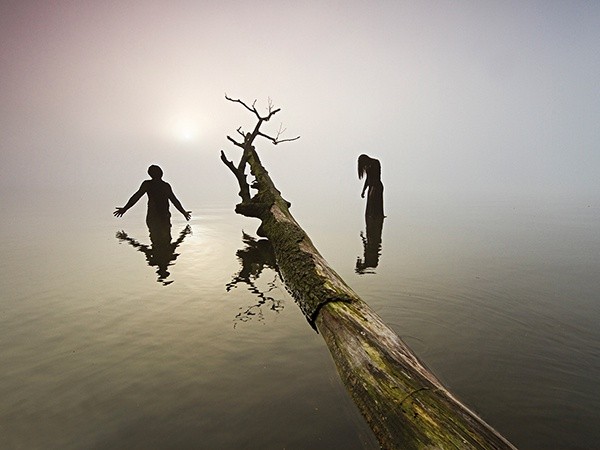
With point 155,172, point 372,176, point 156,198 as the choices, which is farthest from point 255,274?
point 372,176

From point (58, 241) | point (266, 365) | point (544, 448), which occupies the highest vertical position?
point (58, 241)

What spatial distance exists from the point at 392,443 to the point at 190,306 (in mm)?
4284

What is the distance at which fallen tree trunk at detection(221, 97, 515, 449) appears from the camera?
1.48 metres

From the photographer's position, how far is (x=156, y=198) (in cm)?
1290

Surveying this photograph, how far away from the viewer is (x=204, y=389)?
304 cm

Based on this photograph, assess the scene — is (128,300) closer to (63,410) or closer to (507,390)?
(63,410)

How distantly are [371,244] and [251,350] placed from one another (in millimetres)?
7488

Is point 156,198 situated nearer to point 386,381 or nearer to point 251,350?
point 251,350

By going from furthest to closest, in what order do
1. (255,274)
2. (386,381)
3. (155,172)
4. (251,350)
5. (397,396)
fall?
(155,172) < (255,274) < (251,350) < (386,381) < (397,396)

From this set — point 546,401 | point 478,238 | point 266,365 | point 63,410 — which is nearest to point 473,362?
point 546,401

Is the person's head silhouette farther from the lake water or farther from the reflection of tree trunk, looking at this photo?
the reflection of tree trunk

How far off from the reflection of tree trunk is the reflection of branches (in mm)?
2232

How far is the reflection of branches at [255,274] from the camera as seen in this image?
5.04 meters

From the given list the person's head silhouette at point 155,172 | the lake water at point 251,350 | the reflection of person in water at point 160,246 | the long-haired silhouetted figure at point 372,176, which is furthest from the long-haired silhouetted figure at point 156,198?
the long-haired silhouetted figure at point 372,176
